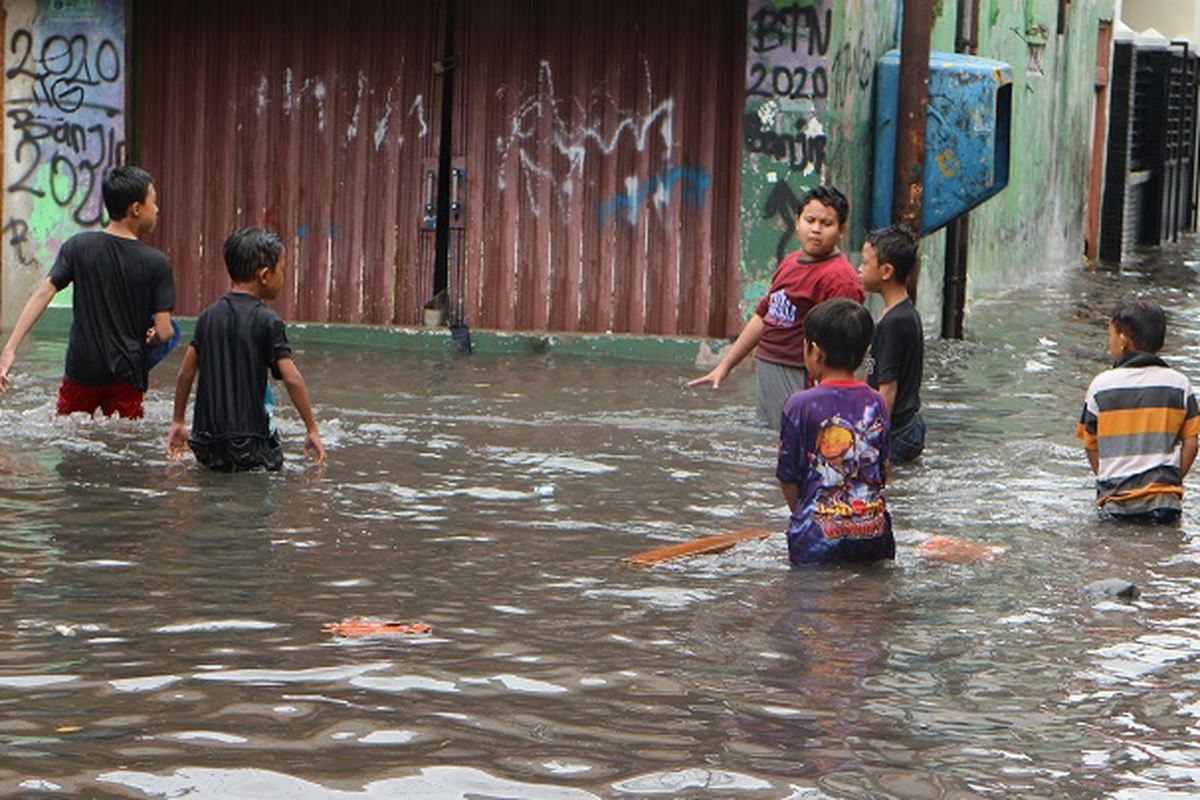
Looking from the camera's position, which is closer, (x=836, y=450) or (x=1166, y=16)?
(x=836, y=450)

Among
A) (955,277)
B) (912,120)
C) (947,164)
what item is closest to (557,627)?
(912,120)

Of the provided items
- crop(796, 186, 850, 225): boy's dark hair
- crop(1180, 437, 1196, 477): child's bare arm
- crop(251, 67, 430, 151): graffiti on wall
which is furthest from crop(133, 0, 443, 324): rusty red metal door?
crop(1180, 437, 1196, 477): child's bare arm

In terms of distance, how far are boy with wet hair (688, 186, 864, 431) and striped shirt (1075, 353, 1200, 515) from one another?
1.46 meters

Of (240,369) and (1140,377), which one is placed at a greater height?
(1140,377)

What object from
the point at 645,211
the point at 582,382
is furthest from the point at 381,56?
the point at 582,382

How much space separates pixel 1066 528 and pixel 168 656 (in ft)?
13.4

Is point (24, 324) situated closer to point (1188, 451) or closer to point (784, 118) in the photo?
point (1188, 451)

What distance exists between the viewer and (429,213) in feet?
51.3

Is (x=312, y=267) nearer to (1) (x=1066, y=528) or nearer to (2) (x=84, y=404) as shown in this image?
(2) (x=84, y=404)

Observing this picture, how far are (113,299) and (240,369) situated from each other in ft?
3.05

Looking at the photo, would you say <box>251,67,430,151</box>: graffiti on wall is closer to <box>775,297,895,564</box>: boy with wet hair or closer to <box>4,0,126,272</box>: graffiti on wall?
<box>4,0,126,272</box>: graffiti on wall

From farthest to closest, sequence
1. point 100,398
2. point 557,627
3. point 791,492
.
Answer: point 100,398 → point 791,492 → point 557,627

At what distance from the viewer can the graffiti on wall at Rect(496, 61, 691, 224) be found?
49.9ft

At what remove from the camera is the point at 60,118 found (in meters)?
15.7
